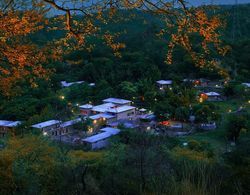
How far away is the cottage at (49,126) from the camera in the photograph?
17.6m

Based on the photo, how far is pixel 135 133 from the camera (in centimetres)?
1488

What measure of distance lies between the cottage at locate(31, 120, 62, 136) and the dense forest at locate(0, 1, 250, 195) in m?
0.62

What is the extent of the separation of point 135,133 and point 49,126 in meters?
5.34

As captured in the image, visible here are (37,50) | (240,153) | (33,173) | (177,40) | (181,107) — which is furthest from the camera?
(181,107)

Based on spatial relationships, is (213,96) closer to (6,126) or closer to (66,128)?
(66,128)

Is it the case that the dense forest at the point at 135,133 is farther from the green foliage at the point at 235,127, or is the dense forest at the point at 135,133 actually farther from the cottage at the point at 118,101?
the cottage at the point at 118,101

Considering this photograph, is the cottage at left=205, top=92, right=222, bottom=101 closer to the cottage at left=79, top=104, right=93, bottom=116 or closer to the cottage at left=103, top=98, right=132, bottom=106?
the cottage at left=103, top=98, right=132, bottom=106

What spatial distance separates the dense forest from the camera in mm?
4590

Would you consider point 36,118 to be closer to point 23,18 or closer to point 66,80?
point 66,80

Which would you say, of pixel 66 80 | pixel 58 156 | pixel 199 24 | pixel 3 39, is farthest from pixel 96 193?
pixel 66 80

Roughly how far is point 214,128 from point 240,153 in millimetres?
8921

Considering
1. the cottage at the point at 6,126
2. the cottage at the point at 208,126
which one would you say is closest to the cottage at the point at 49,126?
the cottage at the point at 6,126

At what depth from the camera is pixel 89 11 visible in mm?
3188

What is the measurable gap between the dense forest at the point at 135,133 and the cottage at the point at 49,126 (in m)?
0.62
